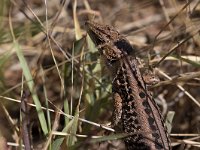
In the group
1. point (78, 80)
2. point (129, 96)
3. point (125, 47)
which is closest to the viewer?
point (129, 96)

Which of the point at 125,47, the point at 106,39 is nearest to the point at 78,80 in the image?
the point at 106,39

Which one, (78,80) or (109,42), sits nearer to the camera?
(109,42)

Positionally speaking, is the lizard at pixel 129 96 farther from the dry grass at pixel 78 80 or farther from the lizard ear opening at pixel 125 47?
the dry grass at pixel 78 80

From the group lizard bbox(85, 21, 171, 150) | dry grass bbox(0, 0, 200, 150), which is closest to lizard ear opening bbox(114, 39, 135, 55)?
lizard bbox(85, 21, 171, 150)

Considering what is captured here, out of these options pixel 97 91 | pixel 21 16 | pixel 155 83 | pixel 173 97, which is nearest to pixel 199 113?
pixel 173 97

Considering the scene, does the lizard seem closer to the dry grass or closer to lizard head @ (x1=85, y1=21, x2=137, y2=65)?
lizard head @ (x1=85, y1=21, x2=137, y2=65)

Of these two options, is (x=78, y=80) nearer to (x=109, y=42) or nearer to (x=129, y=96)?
(x=109, y=42)
